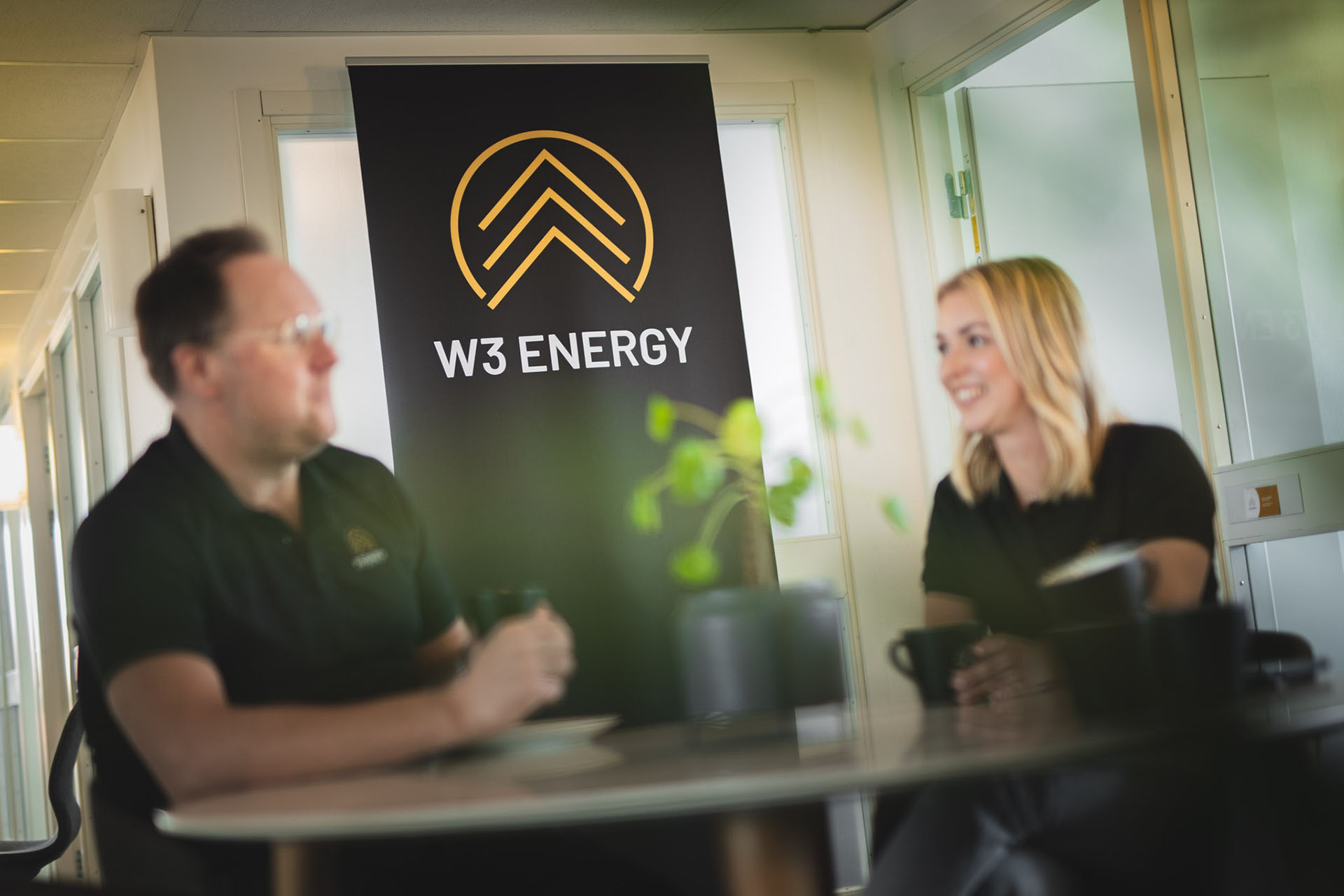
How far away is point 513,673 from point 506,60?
2769 millimetres

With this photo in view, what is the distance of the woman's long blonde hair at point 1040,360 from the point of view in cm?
240

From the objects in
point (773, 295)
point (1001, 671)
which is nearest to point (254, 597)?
point (1001, 671)

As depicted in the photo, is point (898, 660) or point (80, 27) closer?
point (898, 660)

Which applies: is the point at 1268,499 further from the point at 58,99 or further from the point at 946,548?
the point at 58,99

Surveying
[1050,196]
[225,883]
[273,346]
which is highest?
[1050,196]

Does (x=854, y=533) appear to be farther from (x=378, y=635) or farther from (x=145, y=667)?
(x=145, y=667)

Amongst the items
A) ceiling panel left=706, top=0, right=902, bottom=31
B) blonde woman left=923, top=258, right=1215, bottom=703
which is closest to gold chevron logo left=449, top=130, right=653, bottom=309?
ceiling panel left=706, top=0, right=902, bottom=31

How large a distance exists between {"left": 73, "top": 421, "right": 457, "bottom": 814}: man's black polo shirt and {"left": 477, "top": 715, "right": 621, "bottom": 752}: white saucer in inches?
14.6

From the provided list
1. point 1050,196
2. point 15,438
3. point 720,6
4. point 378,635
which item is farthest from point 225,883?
point 15,438

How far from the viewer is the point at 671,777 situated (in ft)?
3.32

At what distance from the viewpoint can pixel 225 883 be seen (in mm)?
1444

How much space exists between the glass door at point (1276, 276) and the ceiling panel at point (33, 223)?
162 inches

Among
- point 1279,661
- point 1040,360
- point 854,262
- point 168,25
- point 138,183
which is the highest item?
point 168,25

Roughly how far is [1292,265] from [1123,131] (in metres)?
0.87
